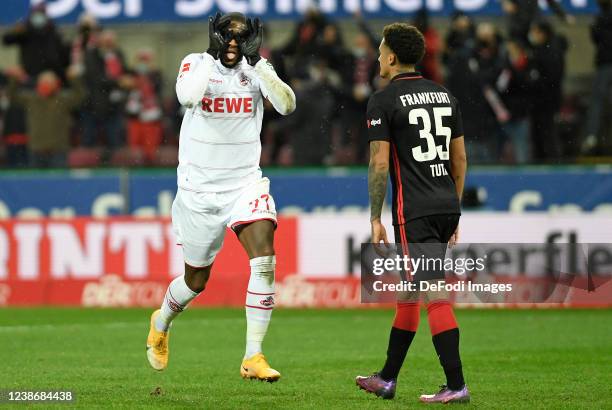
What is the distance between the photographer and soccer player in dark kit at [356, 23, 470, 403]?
24.0ft

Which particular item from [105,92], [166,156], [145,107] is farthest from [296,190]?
[105,92]

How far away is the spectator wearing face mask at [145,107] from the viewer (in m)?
15.9

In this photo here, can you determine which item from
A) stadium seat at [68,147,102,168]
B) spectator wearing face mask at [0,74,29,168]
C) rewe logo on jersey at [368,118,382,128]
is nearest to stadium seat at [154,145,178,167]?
stadium seat at [68,147,102,168]

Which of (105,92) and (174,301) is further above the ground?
(105,92)

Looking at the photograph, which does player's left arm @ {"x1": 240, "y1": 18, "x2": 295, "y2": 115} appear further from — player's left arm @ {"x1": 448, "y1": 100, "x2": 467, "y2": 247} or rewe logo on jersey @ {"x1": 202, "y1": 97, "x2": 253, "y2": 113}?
player's left arm @ {"x1": 448, "y1": 100, "x2": 467, "y2": 247}

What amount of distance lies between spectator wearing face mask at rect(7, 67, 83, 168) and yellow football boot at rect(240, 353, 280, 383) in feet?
29.1

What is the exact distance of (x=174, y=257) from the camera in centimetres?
1454

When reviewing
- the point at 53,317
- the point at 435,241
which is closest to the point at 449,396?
the point at 435,241

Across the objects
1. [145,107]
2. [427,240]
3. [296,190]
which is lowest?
[427,240]

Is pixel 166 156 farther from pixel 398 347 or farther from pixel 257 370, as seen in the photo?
pixel 398 347

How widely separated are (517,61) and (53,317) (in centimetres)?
609

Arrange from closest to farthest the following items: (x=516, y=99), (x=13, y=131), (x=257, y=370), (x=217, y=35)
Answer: (x=257, y=370), (x=217, y=35), (x=516, y=99), (x=13, y=131)

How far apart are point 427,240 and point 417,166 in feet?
1.40

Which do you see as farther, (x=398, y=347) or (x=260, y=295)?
(x=260, y=295)
